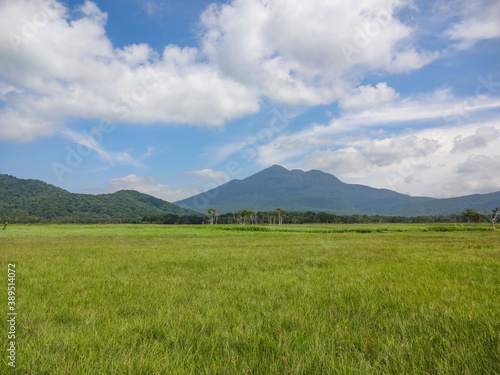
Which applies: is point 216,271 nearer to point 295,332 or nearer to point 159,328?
point 159,328

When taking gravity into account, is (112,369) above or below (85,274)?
above

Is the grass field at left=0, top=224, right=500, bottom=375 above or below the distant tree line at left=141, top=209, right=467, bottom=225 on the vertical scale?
above

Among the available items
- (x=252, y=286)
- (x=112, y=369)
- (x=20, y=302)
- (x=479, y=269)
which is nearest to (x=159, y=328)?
(x=112, y=369)

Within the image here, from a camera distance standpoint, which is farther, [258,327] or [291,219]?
[291,219]

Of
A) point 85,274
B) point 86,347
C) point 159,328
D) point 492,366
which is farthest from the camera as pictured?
point 85,274

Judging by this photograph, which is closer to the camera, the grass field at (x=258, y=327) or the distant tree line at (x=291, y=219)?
the grass field at (x=258, y=327)

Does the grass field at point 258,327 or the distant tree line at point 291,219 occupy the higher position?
the grass field at point 258,327

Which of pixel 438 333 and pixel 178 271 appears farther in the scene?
pixel 178 271

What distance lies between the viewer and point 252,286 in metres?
6.50

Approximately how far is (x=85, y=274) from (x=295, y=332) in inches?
322

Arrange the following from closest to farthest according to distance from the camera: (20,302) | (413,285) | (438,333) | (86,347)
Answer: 1. (86,347)
2. (438,333)
3. (20,302)
4. (413,285)

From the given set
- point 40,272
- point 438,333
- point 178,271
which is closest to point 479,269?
point 438,333

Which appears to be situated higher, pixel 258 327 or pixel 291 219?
pixel 258 327

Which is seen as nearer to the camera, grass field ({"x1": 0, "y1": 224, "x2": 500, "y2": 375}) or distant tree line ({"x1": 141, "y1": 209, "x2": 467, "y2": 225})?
grass field ({"x1": 0, "y1": 224, "x2": 500, "y2": 375})
